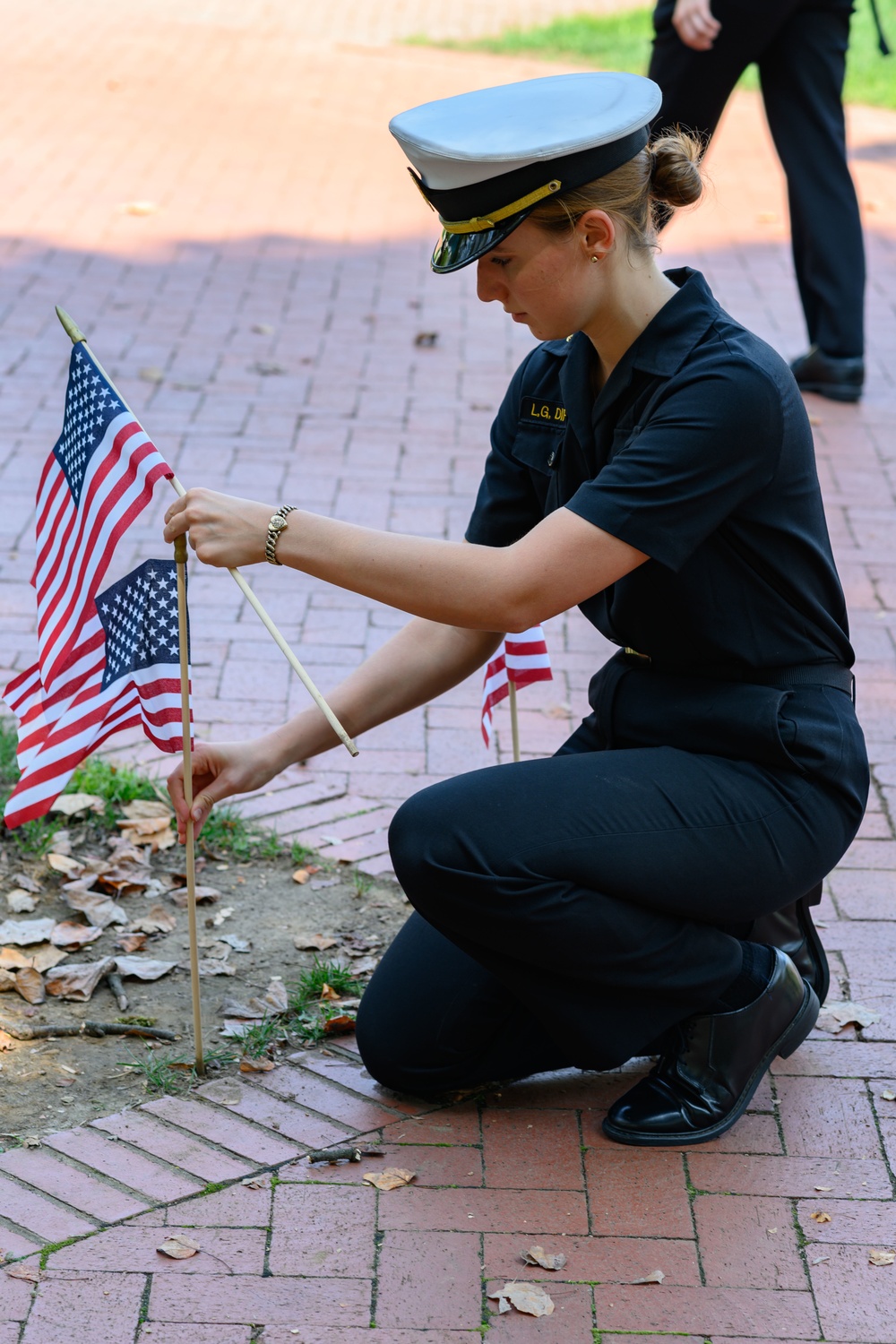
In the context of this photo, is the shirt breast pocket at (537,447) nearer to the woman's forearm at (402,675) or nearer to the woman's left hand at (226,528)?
the woman's forearm at (402,675)

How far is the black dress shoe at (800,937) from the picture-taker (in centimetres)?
282

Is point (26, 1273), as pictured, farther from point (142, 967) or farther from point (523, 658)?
point (523, 658)

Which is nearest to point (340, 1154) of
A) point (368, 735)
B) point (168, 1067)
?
point (168, 1067)

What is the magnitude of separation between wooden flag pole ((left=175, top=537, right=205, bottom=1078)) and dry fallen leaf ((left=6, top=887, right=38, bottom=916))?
2.09 feet

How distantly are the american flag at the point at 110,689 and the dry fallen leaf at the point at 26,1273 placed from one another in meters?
0.73

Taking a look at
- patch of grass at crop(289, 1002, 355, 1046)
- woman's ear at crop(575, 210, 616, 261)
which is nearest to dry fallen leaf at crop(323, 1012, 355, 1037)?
patch of grass at crop(289, 1002, 355, 1046)

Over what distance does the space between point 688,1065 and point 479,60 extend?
10.6 metres

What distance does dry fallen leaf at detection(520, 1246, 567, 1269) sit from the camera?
234cm

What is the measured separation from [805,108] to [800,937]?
4024 millimetres

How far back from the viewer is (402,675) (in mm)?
2920

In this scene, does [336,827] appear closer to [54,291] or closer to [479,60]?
[54,291]

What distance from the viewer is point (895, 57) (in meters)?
12.9

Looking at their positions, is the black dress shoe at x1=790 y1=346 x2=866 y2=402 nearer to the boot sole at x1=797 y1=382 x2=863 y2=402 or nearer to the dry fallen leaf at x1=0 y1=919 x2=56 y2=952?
the boot sole at x1=797 y1=382 x2=863 y2=402

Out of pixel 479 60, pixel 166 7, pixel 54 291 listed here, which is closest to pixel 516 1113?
pixel 54 291
